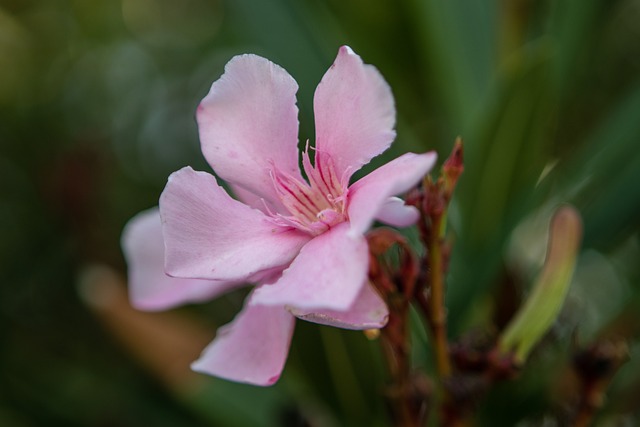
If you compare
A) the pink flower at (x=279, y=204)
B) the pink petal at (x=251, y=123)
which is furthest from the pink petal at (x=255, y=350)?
the pink petal at (x=251, y=123)

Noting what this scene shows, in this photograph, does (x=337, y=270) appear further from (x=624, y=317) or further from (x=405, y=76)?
(x=405, y=76)

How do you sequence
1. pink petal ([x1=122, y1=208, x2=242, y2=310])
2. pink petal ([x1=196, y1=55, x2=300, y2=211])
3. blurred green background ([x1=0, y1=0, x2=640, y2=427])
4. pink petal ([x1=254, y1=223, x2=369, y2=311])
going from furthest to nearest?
blurred green background ([x1=0, y1=0, x2=640, y2=427]) < pink petal ([x1=122, y1=208, x2=242, y2=310]) < pink petal ([x1=196, y1=55, x2=300, y2=211]) < pink petal ([x1=254, y1=223, x2=369, y2=311])

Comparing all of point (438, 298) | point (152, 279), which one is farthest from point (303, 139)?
point (438, 298)

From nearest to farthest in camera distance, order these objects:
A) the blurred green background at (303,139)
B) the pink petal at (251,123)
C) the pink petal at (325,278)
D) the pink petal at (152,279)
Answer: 1. the pink petal at (325,278)
2. the pink petal at (251,123)
3. the pink petal at (152,279)
4. the blurred green background at (303,139)

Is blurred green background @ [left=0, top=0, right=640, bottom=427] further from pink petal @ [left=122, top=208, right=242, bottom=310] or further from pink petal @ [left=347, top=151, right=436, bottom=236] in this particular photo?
pink petal @ [left=347, top=151, right=436, bottom=236]

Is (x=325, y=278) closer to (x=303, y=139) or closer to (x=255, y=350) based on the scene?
(x=255, y=350)

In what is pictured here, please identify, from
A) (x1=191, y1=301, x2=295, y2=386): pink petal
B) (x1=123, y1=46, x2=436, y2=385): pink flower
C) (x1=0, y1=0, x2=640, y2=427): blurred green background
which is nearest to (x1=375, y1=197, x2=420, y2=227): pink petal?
(x1=123, y1=46, x2=436, y2=385): pink flower

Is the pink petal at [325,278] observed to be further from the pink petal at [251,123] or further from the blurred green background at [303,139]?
the blurred green background at [303,139]
